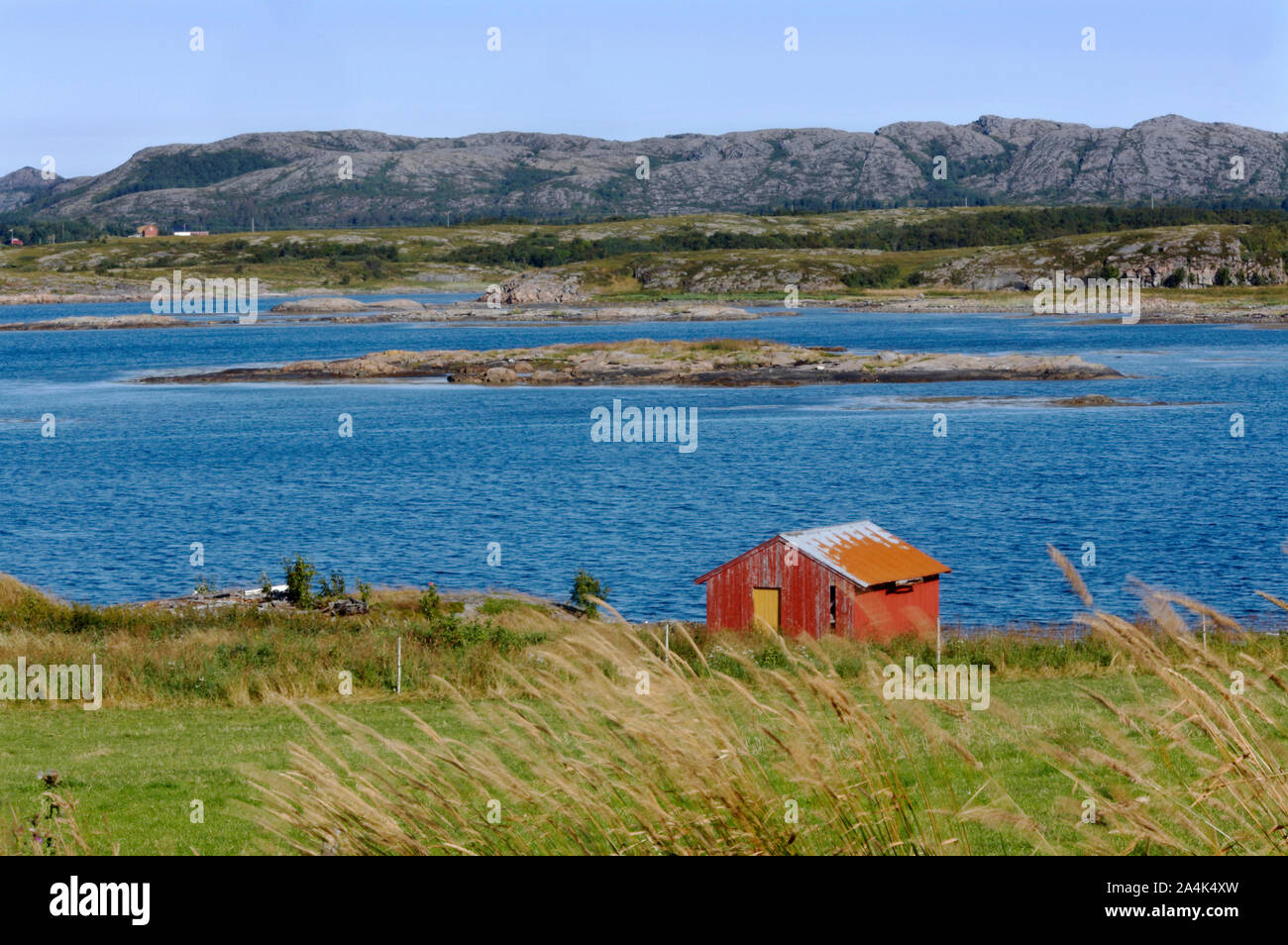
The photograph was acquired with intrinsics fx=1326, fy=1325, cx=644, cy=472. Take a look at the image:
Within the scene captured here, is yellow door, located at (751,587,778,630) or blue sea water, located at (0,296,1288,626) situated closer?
yellow door, located at (751,587,778,630)

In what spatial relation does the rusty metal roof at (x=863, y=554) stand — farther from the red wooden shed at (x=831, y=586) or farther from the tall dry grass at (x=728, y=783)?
the tall dry grass at (x=728, y=783)

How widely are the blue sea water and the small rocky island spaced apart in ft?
10.9

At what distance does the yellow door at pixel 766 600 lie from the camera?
30.9 metres

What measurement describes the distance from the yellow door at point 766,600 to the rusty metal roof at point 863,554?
4.37 feet

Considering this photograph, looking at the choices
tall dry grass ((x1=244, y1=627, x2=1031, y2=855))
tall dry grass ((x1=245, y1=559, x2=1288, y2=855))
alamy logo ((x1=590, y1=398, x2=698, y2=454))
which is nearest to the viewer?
tall dry grass ((x1=245, y1=559, x2=1288, y2=855))

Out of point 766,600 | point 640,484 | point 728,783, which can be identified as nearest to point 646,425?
point 640,484

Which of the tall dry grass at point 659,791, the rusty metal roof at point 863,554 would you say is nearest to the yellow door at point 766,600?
the rusty metal roof at point 863,554

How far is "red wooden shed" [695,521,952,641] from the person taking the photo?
29406 mm

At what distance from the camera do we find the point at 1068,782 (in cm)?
1164

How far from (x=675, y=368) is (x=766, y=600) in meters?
87.4

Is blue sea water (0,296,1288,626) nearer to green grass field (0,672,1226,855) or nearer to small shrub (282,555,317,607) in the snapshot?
small shrub (282,555,317,607)
